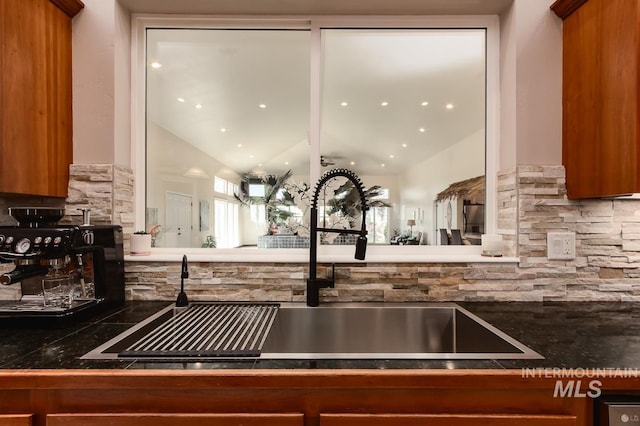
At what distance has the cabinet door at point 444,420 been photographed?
0.81 m

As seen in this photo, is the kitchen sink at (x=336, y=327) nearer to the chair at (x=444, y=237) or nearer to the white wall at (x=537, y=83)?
the chair at (x=444, y=237)

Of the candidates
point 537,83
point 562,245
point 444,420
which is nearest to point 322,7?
point 537,83

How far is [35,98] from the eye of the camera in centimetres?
131

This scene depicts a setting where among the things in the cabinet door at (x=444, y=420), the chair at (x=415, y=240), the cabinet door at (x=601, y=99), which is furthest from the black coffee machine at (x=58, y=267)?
the cabinet door at (x=601, y=99)

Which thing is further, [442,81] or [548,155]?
[442,81]

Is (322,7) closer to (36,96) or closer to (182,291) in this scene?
(36,96)

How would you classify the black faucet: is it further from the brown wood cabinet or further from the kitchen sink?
the brown wood cabinet

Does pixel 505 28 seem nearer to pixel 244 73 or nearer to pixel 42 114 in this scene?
pixel 244 73

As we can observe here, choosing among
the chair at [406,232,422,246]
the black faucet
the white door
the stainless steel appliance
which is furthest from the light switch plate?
the white door

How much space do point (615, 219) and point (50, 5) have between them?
245 cm

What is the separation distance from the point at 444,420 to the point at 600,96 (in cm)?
128

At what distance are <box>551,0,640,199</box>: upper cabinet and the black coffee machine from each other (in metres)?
1.88

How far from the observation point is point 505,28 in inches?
63.2

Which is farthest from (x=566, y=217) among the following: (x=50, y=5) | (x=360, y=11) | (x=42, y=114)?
(x=50, y=5)
